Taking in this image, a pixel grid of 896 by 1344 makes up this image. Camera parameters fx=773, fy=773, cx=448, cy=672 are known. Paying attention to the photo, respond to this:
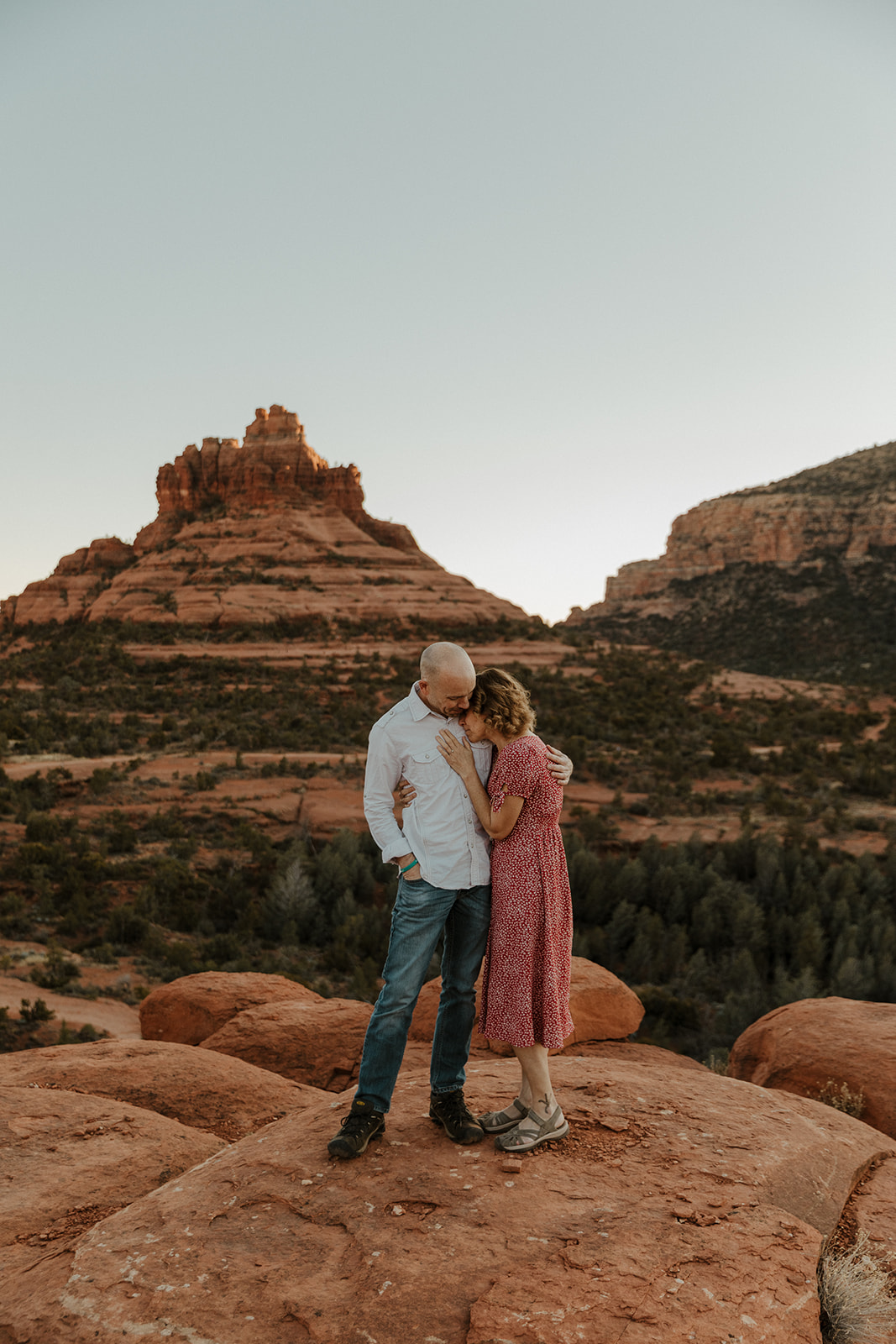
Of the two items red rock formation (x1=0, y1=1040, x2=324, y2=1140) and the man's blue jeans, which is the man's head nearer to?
the man's blue jeans

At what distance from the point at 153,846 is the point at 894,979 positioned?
577 inches

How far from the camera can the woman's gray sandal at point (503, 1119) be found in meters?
3.25

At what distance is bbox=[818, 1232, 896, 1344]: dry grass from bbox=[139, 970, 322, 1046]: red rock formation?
540 centimetres

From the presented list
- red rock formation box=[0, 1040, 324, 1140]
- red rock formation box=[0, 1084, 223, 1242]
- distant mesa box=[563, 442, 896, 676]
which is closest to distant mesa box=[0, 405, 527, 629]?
distant mesa box=[563, 442, 896, 676]

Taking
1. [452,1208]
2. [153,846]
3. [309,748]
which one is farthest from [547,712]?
[452,1208]

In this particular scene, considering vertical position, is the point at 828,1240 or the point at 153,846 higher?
the point at 828,1240

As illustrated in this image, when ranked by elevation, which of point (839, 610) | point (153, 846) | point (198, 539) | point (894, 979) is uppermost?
point (198, 539)

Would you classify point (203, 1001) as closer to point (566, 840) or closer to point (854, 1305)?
point (854, 1305)

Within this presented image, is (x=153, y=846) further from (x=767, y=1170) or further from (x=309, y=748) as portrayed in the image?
(x=767, y=1170)

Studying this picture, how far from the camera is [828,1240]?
2.80 m

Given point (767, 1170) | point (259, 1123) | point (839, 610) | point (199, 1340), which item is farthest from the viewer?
point (839, 610)

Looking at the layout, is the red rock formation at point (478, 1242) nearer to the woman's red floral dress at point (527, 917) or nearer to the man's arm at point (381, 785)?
the woman's red floral dress at point (527, 917)

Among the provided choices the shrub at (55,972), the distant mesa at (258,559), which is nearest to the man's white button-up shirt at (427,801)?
the shrub at (55,972)

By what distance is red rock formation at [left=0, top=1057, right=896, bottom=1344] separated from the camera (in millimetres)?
2236
